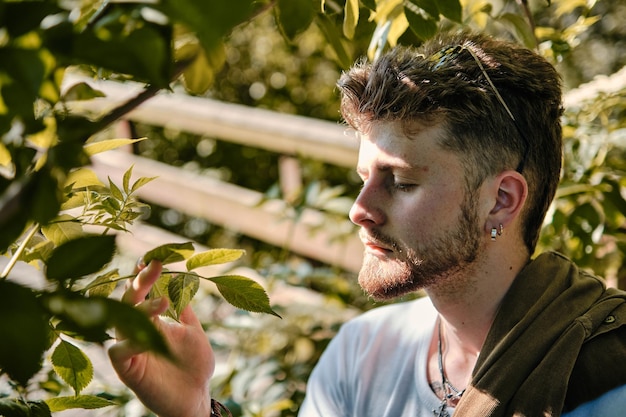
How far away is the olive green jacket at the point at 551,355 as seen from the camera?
1151 millimetres

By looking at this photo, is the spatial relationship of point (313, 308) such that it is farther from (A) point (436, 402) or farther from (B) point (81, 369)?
(B) point (81, 369)

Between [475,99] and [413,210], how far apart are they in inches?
8.4

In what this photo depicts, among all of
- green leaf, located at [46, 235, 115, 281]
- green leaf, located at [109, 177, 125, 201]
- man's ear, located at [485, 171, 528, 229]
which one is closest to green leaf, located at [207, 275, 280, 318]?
green leaf, located at [109, 177, 125, 201]

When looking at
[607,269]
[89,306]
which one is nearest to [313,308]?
[607,269]

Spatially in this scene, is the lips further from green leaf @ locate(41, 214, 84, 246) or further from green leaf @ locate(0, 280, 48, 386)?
green leaf @ locate(0, 280, 48, 386)

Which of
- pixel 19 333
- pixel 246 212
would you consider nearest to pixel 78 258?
pixel 19 333

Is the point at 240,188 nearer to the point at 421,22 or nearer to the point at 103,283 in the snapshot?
the point at 421,22

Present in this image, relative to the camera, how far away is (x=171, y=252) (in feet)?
2.62

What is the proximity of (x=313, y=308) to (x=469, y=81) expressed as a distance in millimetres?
1074

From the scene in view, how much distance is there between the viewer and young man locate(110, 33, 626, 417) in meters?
1.16

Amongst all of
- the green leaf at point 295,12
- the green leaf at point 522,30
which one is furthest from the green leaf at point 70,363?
the green leaf at point 522,30

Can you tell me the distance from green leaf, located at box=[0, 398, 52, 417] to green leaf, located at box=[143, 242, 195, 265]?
192mm

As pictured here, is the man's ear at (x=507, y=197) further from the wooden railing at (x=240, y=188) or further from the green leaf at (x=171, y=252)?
the wooden railing at (x=240, y=188)

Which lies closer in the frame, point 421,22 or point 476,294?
point 421,22
